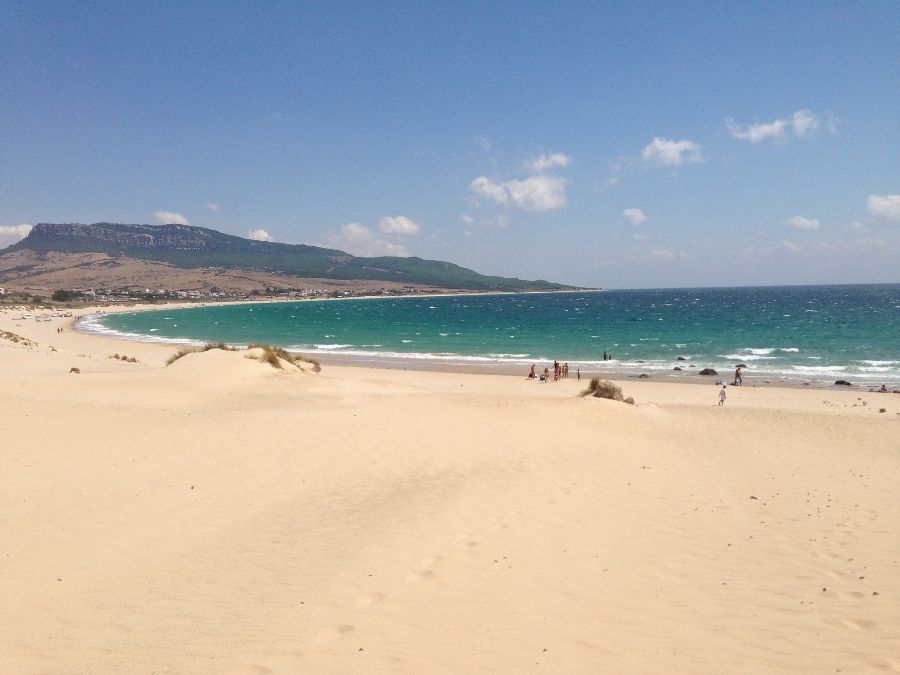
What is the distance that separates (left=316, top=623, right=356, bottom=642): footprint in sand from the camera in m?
5.38

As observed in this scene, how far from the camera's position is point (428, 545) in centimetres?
803

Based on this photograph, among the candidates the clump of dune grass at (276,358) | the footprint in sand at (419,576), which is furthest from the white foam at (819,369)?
the footprint in sand at (419,576)

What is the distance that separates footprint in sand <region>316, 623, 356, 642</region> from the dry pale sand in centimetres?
2

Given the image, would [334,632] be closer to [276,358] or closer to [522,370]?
[276,358]

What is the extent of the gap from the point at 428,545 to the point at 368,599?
185 centimetres

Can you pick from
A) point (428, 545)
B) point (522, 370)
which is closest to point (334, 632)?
point (428, 545)

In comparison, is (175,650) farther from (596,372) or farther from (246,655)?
(596,372)

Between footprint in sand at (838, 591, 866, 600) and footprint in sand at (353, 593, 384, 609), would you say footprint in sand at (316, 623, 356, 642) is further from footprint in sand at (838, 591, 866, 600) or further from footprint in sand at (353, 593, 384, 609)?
footprint in sand at (838, 591, 866, 600)

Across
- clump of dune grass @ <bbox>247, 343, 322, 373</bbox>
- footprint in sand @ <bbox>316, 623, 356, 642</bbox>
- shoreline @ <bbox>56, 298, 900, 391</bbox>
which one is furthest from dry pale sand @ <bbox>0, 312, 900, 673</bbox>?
shoreline @ <bbox>56, 298, 900, 391</bbox>

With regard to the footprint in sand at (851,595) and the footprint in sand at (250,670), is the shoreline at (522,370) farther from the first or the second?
the footprint in sand at (250,670)

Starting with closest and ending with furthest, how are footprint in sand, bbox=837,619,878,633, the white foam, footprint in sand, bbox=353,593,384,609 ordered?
footprint in sand, bbox=837,619,878,633, footprint in sand, bbox=353,593,384,609, the white foam

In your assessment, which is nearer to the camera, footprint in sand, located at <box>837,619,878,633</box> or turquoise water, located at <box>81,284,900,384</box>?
footprint in sand, located at <box>837,619,878,633</box>

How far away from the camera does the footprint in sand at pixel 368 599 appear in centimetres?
614

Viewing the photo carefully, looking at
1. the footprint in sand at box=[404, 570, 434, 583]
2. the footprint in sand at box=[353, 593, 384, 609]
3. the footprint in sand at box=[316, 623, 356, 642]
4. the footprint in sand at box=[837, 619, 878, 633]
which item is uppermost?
the footprint in sand at box=[316, 623, 356, 642]
